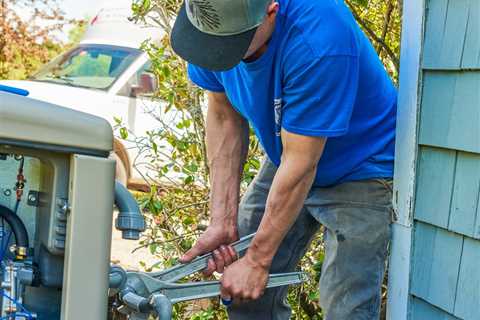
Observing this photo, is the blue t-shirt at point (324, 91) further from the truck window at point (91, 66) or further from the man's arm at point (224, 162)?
the truck window at point (91, 66)

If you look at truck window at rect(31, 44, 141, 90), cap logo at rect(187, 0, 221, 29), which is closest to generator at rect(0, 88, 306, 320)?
cap logo at rect(187, 0, 221, 29)

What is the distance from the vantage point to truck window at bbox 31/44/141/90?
35.1 ft

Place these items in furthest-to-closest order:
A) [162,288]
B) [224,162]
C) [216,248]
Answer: [224,162]
[216,248]
[162,288]

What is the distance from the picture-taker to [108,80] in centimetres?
1077

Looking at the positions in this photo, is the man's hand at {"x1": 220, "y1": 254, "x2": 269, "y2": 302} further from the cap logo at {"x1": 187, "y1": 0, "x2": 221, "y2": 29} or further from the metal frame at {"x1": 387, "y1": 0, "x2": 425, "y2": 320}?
the cap logo at {"x1": 187, "y1": 0, "x2": 221, "y2": 29}

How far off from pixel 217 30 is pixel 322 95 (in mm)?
380

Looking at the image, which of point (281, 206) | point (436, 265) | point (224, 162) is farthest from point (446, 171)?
point (224, 162)

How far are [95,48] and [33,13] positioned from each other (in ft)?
6.83

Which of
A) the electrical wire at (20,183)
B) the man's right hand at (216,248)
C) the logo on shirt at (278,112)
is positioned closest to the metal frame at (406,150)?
the logo on shirt at (278,112)

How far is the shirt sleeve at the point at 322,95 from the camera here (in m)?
2.92

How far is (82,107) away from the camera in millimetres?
10141

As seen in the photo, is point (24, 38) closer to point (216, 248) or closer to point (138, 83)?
point (138, 83)

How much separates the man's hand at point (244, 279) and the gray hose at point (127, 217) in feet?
2.03

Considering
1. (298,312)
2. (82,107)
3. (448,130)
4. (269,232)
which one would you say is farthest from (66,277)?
(82,107)
